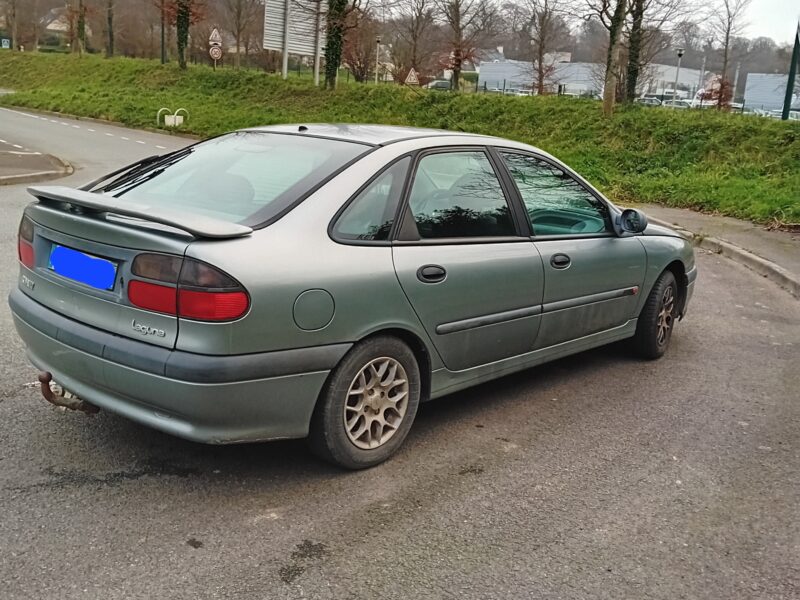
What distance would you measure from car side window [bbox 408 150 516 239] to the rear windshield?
366mm

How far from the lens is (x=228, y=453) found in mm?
3854

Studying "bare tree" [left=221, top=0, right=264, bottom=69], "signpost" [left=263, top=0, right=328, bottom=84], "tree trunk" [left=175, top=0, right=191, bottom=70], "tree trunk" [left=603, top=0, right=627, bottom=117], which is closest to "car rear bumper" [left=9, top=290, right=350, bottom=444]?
"tree trunk" [left=603, top=0, right=627, bottom=117]

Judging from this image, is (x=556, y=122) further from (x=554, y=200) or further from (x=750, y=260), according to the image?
(x=554, y=200)

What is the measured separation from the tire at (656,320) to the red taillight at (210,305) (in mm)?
3476

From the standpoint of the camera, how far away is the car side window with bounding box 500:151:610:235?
4684mm

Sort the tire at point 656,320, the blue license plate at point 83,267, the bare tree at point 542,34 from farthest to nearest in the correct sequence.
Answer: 1. the bare tree at point 542,34
2. the tire at point 656,320
3. the blue license plate at point 83,267

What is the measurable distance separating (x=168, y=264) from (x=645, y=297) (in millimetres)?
3622

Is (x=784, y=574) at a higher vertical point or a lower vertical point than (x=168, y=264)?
lower

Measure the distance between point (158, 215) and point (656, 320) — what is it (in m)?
3.79

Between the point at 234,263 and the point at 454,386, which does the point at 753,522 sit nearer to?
the point at 454,386

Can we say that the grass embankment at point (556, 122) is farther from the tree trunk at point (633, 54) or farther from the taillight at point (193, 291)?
the taillight at point (193, 291)

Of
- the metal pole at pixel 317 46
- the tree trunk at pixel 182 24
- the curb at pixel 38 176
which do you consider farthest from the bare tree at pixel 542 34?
the curb at pixel 38 176

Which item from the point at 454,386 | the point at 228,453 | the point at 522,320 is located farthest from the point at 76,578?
the point at 522,320

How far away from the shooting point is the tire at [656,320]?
5711mm
